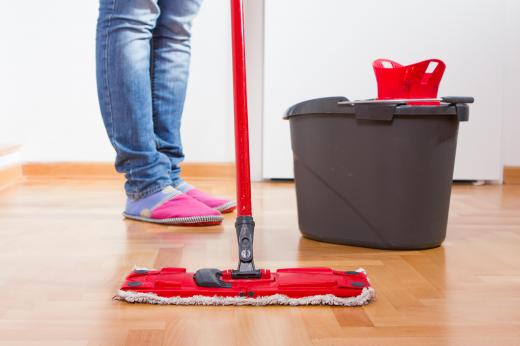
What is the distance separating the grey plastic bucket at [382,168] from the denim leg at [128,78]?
1.14ft

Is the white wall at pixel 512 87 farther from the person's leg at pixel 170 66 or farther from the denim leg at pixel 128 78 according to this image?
the denim leg at pixel 128 78

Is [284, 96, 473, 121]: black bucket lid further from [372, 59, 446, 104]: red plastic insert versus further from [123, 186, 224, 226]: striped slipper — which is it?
[123, 186, 224, 226]: striped slipper

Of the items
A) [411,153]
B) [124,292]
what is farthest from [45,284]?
[411,153]

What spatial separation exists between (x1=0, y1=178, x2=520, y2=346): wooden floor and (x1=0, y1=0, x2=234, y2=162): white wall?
2.36 feet

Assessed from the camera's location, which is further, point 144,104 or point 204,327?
point 144,104

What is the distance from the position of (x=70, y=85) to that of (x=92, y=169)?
298 millimetres

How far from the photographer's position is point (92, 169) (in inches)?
89.0

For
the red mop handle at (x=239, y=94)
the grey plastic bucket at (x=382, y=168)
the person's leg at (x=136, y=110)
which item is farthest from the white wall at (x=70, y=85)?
the red mop handle at (x=239, y=94)

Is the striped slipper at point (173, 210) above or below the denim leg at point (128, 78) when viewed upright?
below

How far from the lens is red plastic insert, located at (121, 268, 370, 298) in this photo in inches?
30.9

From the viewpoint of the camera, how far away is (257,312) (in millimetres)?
757

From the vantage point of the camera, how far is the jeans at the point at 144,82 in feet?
4.11

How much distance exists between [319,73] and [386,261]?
1179 millimetres

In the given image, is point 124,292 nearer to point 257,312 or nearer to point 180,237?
point 257,312
